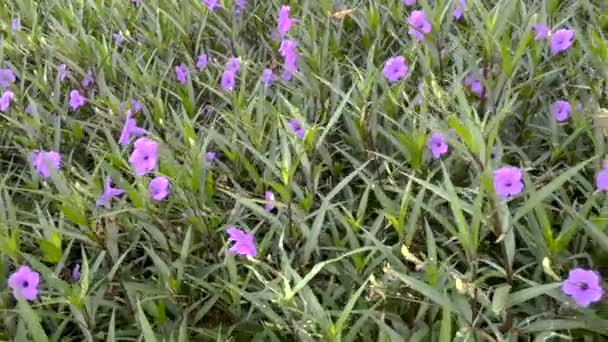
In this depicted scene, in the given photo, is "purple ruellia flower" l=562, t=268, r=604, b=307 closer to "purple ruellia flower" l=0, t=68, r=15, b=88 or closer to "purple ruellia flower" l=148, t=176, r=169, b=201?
"purple ruellia flower" l=148, t=176, r=169, b=201

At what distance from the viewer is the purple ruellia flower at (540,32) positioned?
60.3 inches

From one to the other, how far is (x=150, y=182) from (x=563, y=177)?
0.72 meters

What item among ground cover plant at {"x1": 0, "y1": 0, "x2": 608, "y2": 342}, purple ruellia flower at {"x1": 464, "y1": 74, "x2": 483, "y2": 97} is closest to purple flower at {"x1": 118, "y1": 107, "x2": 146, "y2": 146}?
ground cover plant at {"x1": 0, "y1": 0, "x2": 608, "y2": 342}

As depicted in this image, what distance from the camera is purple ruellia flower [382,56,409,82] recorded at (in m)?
1.58

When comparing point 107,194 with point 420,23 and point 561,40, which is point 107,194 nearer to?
point 420,23

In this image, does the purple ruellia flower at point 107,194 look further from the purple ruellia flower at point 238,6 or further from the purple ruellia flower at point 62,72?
the purple ruellia flower at point 238,6

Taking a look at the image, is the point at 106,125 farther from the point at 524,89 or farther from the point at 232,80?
the point at 524,89

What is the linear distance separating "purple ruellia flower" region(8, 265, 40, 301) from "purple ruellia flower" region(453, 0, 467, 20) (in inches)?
44.9

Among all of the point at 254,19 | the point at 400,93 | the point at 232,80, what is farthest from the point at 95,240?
the point at 254,19

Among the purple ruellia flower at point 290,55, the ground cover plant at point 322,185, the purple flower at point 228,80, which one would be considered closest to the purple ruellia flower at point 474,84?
the ground cover plant at point 322,185

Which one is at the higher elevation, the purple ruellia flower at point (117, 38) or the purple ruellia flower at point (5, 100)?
the purple ruellia flower at point (117, 38)

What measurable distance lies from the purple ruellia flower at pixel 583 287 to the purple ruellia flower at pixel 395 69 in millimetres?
707

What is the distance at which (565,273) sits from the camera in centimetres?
115

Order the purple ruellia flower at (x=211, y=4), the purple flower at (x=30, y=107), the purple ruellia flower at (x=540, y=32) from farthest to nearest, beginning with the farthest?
the purple ruellia flower at (x=211, y=4)
the purple flower at (x=30, y=107)
the purple ruellia flower at (x=540, y=32)
